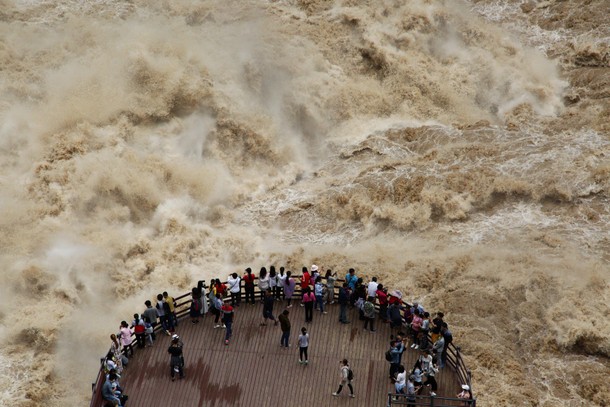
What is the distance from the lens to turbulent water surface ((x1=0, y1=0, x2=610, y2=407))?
1988 centimetres

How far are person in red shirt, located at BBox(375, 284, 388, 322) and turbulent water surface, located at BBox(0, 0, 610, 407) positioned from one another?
3570 mm

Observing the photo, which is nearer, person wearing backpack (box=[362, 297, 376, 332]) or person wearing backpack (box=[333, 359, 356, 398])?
person wearing backpack (box=[333, 359, 356, 398])

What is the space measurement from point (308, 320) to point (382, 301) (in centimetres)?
173

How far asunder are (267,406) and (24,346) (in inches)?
319

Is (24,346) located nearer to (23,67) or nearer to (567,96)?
(23,67)

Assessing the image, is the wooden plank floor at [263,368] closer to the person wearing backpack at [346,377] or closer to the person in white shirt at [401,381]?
the person wearing backpack at [346,377]

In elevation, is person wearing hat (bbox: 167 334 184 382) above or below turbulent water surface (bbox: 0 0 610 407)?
below

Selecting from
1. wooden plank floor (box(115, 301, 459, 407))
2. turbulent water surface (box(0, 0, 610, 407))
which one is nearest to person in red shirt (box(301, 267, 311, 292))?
wooden plank floor (box(115, 301, 459, 407))

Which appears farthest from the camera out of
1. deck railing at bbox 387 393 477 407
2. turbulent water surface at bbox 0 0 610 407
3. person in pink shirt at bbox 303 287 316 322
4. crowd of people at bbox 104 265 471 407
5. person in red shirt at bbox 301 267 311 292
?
turbulent water surface at bbox 0 0 610 407

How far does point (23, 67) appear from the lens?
27609mm

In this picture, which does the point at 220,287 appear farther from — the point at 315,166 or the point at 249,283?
the point at 315,166

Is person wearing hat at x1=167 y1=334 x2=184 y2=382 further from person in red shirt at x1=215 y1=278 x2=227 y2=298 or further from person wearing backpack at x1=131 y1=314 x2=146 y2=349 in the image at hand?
person in red shirt at x1=215 y1=278 x2=227 y2=298

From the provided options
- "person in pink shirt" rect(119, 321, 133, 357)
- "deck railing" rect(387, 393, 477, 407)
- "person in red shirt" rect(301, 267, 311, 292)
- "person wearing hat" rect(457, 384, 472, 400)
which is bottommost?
"deck railing" rect(387, 393, 477, 407)

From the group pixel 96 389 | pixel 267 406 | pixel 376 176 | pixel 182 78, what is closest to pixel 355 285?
pixel 267 406
